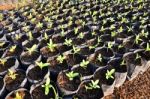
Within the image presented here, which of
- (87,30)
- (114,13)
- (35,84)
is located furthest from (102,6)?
(35,84)

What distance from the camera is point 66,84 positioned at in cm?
364

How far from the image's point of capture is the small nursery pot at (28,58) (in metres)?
4.11

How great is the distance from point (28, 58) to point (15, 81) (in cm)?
62

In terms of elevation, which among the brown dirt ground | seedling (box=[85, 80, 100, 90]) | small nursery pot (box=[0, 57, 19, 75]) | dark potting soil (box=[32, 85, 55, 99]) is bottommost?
the brown dirt ground

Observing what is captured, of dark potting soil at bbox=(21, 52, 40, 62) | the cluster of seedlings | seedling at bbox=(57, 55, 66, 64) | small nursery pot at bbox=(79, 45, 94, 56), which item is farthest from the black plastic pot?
small nursery pot at bbox=(79, 45, 94, 56)

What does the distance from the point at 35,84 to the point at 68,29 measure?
2023mm

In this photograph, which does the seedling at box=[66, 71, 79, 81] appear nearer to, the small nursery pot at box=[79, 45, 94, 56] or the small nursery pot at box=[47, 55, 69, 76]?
the small nursery pot at box=[47, 55, 69, 76]

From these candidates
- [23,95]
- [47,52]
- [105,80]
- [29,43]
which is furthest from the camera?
[29,43]

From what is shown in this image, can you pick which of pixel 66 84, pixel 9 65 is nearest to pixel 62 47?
pixel 9 65

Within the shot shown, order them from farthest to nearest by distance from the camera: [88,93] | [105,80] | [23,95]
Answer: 1. [105,80]
2. [88,93]
3. [23,95]

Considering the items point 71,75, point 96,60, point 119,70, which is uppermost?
point 71,75

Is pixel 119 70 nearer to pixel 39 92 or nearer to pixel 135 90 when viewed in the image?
pixel 135 90

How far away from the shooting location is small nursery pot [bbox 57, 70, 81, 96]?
3.56 meters

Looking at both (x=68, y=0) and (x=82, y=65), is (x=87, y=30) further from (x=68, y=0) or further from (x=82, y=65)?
(x=68, y=0)
